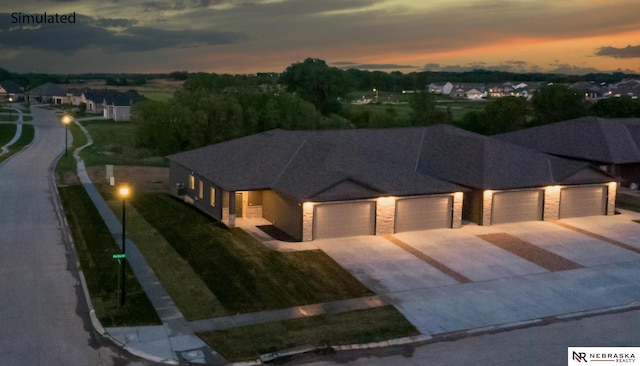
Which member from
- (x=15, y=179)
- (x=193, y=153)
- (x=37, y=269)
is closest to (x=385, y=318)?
(x=37, y=269)

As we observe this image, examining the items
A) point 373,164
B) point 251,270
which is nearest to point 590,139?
point 373,164

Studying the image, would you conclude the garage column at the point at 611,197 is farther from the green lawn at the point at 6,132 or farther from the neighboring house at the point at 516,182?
the green lawn at the point at 6,132

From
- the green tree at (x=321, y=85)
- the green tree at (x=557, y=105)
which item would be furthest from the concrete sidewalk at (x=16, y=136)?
the green tree at (x=557, y=105)

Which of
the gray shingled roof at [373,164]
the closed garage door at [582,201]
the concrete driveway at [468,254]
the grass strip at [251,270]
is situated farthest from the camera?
the closed garage door at [582,201]

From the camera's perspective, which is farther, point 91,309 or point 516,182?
point 516,182

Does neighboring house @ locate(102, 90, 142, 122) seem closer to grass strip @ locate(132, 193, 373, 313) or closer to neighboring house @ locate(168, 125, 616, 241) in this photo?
neighboring house @ locate(168, 125, 616, 241)

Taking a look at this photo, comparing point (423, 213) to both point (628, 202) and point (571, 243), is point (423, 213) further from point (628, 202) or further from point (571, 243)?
point (628, 202)
